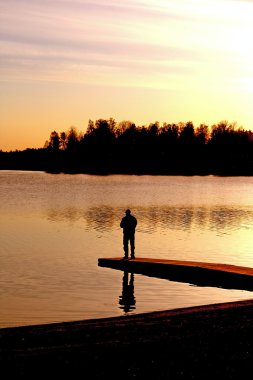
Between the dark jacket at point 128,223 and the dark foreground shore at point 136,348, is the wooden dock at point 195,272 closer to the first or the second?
the dark jacket at point 128,223

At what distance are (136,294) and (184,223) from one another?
1489 inches

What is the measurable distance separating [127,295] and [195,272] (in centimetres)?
256

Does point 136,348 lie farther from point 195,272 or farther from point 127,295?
point 195,272

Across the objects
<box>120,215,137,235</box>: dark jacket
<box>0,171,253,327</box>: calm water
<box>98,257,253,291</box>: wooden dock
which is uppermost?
<box>120,215,137,235</box>: dark jacket

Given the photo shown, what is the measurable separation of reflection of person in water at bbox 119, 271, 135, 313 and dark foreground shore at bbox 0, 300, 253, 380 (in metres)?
8.83

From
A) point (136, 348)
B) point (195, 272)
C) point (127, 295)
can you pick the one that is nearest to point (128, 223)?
point (195, 272)

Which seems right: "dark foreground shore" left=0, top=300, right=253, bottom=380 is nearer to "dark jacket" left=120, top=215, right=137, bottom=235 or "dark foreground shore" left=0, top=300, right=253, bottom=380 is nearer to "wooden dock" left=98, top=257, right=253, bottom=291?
"wooden dock" left=98, top=257, right=253, bottom=291

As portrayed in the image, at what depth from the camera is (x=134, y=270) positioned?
1112 inches

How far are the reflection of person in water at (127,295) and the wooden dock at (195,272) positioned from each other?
46 cm

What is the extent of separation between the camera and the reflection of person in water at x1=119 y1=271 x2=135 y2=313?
23.1 metres

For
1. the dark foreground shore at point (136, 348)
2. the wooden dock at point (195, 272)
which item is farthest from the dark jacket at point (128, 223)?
the dark foreground shore at point (136, 348)

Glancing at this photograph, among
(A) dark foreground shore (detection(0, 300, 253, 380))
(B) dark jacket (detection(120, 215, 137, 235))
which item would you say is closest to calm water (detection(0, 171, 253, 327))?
(B) dark jacket (detection(120, 215, 137, 235))

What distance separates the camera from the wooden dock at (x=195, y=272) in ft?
78.9

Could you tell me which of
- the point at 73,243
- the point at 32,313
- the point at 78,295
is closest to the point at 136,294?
the point at 78,295
